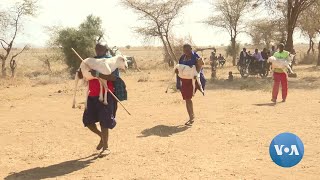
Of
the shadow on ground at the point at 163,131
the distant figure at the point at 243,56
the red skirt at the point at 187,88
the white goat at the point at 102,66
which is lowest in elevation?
the shadow on ground at the point at 163,131

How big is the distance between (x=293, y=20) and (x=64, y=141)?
625 inches

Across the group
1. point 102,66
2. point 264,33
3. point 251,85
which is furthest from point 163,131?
point 264,33

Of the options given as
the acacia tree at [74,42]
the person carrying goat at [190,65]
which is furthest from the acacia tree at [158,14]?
the person carrying goat at [190,65]

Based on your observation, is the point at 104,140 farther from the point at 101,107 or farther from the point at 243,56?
the point at 243,56

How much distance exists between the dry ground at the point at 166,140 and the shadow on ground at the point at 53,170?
0.04ft

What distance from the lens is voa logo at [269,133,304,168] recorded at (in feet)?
15.9

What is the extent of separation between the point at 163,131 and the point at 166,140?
2.63 ft

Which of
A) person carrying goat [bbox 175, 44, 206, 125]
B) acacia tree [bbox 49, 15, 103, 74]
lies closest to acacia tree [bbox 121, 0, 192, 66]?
acacia tree [bbox 49, 15, 103, 74]

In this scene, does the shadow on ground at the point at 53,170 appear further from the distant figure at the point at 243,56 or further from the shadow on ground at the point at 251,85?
the distant figure at the point at 243,56

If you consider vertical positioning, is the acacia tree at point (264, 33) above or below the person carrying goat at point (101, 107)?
above

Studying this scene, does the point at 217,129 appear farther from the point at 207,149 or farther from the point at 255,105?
the point at 255,105

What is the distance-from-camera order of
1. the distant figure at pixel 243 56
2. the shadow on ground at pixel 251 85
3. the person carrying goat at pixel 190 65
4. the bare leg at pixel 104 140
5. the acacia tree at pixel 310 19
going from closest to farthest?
the bare leg at pixel 104 140
the person carrying goat at pixel 190 65
the shadow on ground at pixel 251 85
the distant figure at pixel 243 56
the acacia tree at pixel 310 19

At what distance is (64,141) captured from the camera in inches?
288

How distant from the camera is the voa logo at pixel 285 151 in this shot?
483cm
